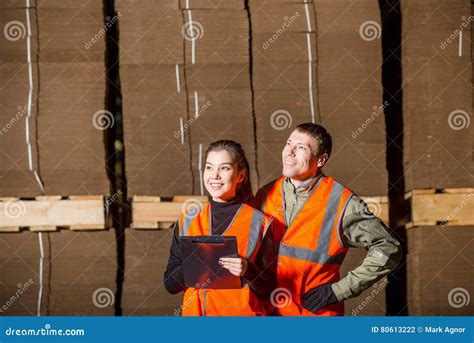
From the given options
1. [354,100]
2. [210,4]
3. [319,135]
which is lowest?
[319,135]

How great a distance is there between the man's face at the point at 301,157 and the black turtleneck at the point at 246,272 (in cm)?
51

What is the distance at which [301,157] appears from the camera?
4.80m

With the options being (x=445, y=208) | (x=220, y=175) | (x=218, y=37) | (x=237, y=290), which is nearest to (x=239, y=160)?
(x=220, y=175)

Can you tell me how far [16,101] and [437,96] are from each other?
3685 mm

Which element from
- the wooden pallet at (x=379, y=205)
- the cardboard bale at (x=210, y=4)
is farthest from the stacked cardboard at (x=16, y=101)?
the wooden pallet at (x=379, y=205)

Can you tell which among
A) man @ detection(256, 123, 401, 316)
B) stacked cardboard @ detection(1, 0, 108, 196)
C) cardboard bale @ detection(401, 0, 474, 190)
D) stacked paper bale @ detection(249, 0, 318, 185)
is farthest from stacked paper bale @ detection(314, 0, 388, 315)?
stacked cardboard @ detection(1, 0, 108, 196)

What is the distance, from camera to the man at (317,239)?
452 cm

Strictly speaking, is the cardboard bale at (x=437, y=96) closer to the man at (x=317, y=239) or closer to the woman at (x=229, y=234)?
Result: the man at (x=317, y=239)

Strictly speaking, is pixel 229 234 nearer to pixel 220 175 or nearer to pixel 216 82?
pixel 220 175

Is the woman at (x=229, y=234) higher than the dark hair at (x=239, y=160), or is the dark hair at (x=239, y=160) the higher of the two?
the dark hair at (x=239, y=160)

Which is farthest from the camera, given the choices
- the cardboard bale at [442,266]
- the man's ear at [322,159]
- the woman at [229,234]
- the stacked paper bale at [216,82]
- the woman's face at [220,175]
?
the stacked paper bale at [216,82]

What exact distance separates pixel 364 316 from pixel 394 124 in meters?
1.74

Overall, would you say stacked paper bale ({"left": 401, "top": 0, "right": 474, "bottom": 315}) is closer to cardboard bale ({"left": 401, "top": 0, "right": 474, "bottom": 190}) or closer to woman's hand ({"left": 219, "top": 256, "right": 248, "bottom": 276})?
cardboard bale ({"left": 401, "top": 0, "right": 474, "bottom": 190})

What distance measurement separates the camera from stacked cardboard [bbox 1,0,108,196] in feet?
16.9
